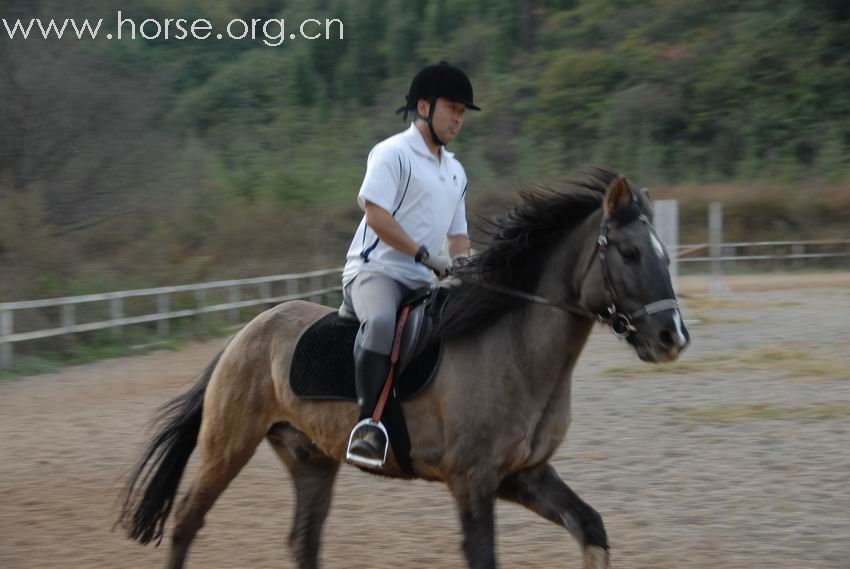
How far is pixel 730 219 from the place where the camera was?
35.8 m

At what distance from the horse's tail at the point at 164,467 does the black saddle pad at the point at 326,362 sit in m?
0.63

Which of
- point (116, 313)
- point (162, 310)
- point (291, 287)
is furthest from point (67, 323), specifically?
point (291, 287)

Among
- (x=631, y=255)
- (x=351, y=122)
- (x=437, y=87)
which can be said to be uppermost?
(x=351, y=122)

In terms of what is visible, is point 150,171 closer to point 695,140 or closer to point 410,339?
point 410,339

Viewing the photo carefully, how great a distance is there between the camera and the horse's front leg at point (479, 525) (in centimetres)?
459

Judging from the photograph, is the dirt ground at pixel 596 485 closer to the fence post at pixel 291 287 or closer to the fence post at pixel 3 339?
the fence post at pixel 3 339

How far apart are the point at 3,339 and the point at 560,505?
11.6 metres

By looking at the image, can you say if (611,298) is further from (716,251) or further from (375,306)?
(716,251)

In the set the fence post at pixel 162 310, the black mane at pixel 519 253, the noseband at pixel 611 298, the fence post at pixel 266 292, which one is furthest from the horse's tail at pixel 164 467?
the fence post at pixel 266 292

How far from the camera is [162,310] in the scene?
1823 cm

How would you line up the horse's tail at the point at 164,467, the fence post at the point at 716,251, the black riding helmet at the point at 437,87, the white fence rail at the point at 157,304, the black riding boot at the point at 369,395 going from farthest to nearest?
the fence post at the point at 716,251
the white fence rail at the point at 157,304
the horse's tail at the point at 164,467
the black riding helmet at the point at 437,87
the black riding boot at the point at 369,395

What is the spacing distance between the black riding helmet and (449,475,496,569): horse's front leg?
1609 millimetres

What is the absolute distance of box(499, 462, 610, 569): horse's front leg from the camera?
4711 millimetres

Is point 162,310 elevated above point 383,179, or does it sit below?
below
